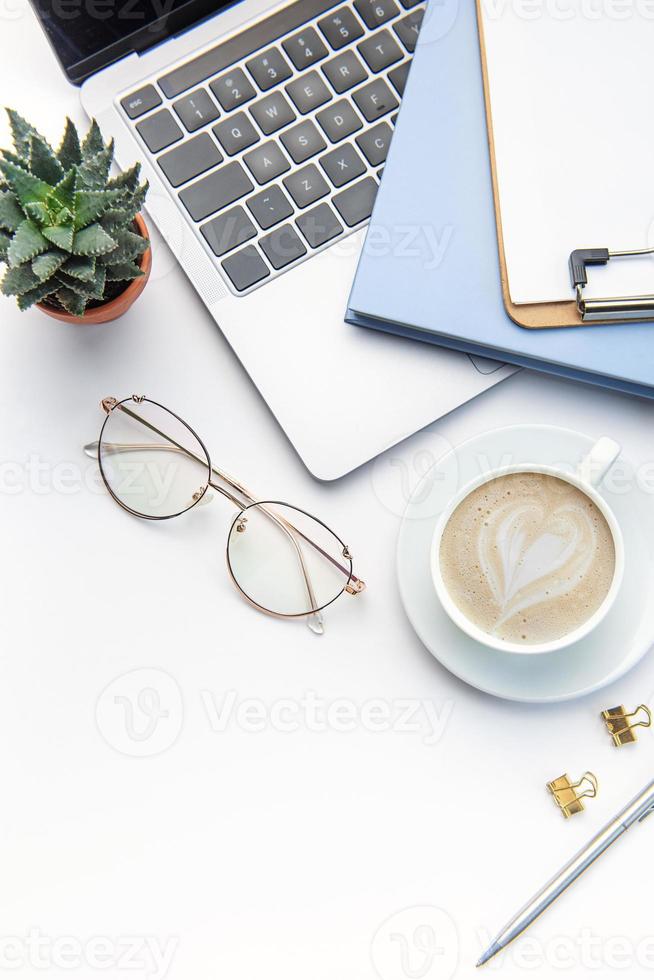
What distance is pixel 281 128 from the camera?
722mm

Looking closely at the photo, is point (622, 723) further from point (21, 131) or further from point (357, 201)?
point (21, 131)

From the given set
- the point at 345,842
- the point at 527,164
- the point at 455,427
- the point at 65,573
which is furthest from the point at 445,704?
the point at 527,164

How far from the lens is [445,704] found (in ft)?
2.42

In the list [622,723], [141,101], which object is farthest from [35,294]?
[622,723]

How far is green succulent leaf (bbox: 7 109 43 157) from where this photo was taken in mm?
607

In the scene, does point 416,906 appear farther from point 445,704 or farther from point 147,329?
point 147,329

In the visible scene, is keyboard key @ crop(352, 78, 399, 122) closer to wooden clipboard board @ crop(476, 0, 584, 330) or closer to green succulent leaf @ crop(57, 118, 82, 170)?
wooden clipboard board @ crop(476, 0, 584, 330)

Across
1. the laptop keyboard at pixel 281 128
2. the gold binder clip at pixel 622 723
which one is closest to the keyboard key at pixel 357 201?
the laptop keyboard at pixel 281 128

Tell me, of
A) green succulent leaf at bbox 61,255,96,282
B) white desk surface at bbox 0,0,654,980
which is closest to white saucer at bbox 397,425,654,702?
white desk surface at bbox 0,0,654,980

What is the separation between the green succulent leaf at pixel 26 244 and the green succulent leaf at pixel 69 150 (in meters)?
0.06

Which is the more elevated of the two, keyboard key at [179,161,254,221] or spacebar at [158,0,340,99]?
spacebar at [158,0,340,99]

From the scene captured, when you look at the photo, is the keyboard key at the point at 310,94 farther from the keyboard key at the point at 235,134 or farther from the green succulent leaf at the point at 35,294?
the green succulent leaf at the point at 35,294

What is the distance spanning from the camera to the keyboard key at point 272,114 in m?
0.72

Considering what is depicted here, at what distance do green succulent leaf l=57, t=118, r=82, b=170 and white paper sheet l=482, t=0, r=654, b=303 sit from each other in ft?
1.19
